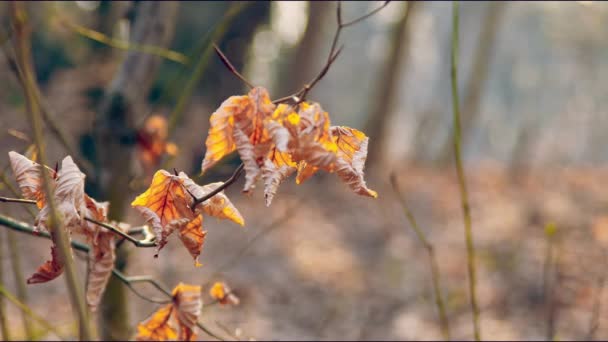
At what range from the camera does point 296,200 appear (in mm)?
7551

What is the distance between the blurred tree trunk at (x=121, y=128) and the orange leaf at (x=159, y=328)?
0.72 metres

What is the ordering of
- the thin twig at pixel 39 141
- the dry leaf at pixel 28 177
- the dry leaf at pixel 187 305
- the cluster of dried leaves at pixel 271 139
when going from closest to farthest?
1. the thin twig at pixel 39 141
2. the cluster of dried leaves at pixel 271 139
3. the dry leaf at pixel 28 177
4. the dry leaf at pixel 187 305

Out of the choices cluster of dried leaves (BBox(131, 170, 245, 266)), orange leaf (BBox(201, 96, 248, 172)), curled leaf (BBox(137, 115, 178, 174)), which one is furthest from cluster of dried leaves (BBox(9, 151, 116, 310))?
curled leaf (BBox(137, 115, 178, 174))

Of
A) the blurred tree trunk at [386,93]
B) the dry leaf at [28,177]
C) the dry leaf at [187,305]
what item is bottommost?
the dry leaf at [187,305]

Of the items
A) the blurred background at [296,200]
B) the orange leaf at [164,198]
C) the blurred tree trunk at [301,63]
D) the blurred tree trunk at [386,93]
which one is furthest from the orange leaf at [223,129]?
the blurred tree trunk at [386,93]

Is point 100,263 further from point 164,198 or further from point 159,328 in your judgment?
point 159,328

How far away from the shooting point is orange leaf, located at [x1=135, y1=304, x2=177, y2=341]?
1.51m

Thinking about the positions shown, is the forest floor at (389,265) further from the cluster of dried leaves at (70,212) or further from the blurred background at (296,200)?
the cluster of dried leaves at (70,212)

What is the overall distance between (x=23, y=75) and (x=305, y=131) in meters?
0.43

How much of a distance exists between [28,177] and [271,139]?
0.49 metres

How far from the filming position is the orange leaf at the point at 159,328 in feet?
4.95

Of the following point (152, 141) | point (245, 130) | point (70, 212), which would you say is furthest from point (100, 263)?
point (152, 141)

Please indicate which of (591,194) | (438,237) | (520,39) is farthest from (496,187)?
(520,39)

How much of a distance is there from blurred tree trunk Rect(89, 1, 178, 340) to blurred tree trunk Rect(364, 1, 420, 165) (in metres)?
6.55
